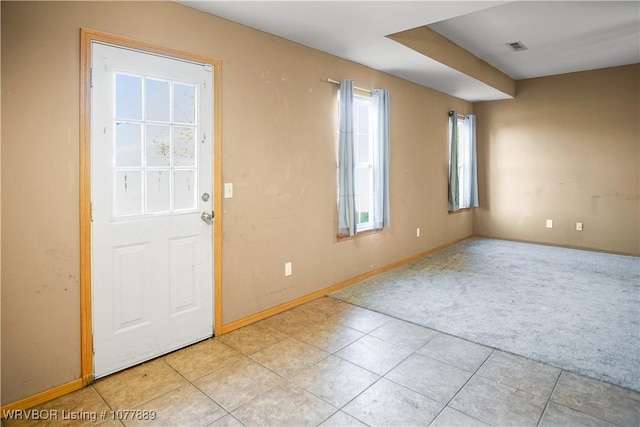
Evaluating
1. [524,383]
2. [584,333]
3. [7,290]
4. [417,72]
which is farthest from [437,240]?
[7,290]

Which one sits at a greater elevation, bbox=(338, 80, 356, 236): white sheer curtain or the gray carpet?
bbox=(338, 80, 356, 236): white sheer curtain

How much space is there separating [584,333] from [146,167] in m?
3.49

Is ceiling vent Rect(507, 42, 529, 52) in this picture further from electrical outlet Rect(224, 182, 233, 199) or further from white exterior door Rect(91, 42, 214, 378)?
electrical outlet Rect(224, 182, 233, 199)

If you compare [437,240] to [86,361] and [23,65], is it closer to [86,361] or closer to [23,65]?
[86,361]

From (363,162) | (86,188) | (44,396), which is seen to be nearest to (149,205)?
(86,188)

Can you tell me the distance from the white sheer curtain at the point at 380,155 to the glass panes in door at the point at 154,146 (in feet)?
7.74

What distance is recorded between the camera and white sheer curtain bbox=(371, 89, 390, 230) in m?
4.46

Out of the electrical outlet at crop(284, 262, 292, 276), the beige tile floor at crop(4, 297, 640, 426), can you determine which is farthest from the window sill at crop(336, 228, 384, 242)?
the beige tile floor at crop(4, 297, 640, 426)

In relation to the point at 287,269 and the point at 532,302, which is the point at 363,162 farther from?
the point at 532,302

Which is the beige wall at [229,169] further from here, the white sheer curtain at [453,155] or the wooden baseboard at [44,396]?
the white sheer curtain at [453,155]

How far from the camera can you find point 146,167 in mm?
2504

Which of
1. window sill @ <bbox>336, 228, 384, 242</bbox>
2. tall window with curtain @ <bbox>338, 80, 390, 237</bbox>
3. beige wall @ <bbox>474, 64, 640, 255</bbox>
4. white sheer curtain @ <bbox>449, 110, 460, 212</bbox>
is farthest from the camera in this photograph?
white sheer curtain @ <bbox>449, 110, 460, 212</bbox>

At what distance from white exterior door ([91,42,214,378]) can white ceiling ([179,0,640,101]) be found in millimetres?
720

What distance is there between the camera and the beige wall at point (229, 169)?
2.02m
